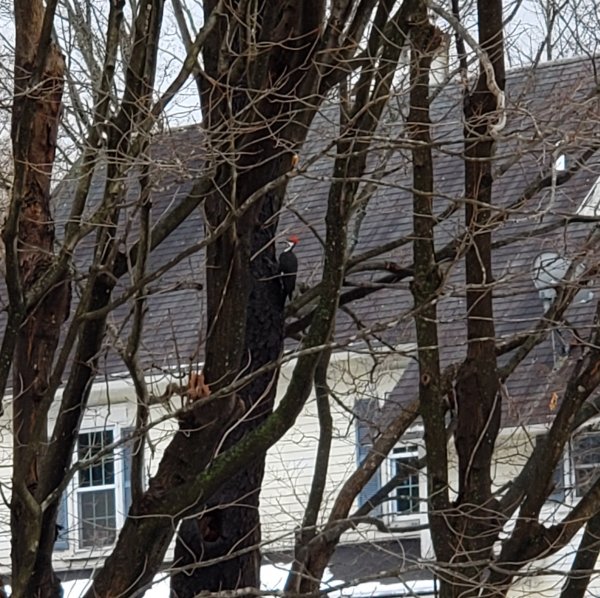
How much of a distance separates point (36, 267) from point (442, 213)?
2.26 meters

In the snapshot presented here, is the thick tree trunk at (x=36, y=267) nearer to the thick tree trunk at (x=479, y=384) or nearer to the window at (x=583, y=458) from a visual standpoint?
the thick tree trunk at (x=479, y=384)

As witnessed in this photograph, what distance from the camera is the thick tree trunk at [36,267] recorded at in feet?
22.0

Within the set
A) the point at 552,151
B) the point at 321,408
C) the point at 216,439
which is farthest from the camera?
the point at 321,408

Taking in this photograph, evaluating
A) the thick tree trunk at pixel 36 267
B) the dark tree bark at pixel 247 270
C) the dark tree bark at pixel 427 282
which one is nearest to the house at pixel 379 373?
the dark tree bark at pixel 247 270

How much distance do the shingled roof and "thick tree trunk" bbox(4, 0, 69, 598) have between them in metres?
0.45

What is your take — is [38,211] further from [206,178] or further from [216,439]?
[216,439]

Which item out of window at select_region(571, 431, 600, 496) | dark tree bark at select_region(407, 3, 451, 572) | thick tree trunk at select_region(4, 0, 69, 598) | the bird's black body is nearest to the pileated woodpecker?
the bird's black body

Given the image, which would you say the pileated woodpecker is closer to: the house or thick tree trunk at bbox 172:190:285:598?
thick tree trunk at bbox 172:190:285:598

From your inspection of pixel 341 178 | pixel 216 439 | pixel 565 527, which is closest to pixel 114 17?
pixel 341 178

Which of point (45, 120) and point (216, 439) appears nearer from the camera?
point (216, 439)

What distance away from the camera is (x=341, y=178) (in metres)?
6.47

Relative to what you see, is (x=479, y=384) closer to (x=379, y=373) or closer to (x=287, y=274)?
(x=287, y=274)

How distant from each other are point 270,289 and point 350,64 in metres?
1.36

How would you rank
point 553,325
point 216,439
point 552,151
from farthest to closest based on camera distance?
point 553,325 → point 552,151 → point 216,439
